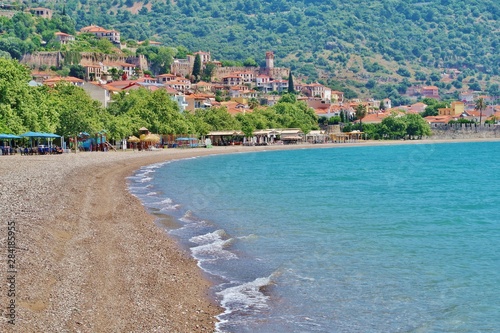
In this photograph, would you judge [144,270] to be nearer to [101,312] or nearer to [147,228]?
[101,312]

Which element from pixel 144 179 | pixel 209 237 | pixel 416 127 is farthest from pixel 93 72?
pixel 209 237

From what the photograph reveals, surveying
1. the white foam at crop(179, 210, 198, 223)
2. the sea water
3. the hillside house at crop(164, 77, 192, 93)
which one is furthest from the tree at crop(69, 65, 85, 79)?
the white foam at crop(179, 210, 198, 223)

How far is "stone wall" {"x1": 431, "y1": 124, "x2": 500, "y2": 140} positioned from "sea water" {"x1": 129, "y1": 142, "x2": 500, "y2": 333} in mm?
113555

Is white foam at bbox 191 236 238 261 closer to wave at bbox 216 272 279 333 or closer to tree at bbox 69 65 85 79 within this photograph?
wave at bbox 216 272 279 333

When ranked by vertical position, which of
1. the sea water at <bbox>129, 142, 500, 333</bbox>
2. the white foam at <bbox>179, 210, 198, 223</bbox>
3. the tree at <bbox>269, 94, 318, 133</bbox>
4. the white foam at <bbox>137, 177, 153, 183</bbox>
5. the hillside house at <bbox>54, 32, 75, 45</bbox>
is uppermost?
the hillside house at <bbox>54, 32, 75, 45</bbox>

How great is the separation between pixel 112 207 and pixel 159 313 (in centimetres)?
1503

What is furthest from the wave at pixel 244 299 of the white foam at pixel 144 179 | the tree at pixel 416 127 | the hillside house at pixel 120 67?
the hillside house at pixel 120 67

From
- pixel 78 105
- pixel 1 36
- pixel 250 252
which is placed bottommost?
pixel 250 252

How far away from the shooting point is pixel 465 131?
160125 millimetres

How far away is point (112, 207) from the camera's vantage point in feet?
96.2

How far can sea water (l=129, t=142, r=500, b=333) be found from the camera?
625 inches

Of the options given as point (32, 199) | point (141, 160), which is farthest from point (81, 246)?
point (141, 160)

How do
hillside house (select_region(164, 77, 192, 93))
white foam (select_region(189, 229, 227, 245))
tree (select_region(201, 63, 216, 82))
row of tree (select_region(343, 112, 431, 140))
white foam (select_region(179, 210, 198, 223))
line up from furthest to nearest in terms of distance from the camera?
tree (select_region(201, 63, 216, 82))
hillside house (select_region(164, 77, 192, 93))
row of tree (select_region(343, 112, 431, 140))
white foam (select_region(179, 210, 198, 223))
white foam (select_region(189, 229, 227, 245))

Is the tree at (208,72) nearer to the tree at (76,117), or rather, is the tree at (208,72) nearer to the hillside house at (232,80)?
the hillside house at (232,80)
